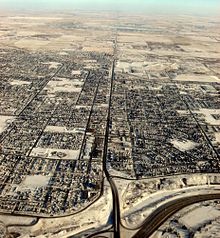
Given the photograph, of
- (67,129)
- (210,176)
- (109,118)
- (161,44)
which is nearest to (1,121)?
(67,129)

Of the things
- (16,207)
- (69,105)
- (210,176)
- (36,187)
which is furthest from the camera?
(69,105)

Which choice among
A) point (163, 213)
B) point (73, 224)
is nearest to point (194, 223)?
point (163, 213)

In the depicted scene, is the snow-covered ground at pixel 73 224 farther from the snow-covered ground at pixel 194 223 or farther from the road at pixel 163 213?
the snow-covered ground at pixel 194 223

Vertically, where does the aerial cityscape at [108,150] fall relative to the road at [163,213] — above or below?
above

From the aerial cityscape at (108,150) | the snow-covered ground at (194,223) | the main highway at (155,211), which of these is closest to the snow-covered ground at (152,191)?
the aerial cityscape at (108,150)

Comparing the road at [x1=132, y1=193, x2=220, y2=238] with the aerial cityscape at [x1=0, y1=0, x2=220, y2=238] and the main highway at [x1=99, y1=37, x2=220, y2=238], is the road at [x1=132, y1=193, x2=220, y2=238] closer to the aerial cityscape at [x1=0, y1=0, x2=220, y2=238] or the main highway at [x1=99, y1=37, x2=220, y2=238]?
the main highway at [x1=99, y1=37, x2=220, y2=238]

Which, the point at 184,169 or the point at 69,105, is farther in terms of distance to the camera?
A: the point at 69,105

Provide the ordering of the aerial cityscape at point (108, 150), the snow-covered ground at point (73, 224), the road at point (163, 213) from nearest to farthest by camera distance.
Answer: the snow-covered ground at point (73, 224) → the road at point (163, 213) → the aerial cityscape at point (108, 150)

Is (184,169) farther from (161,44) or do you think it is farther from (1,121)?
(161,44)
